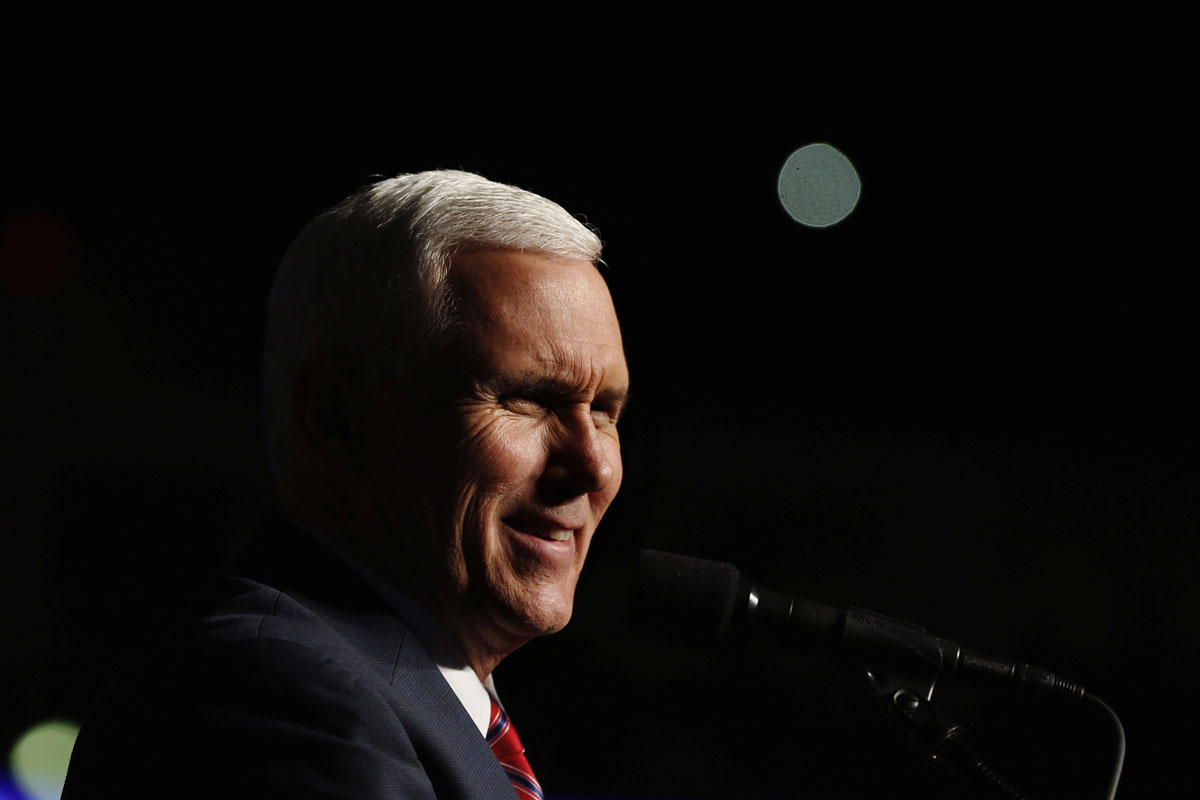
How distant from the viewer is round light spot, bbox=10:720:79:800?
6.65 ft

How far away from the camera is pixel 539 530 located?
4.08 feet

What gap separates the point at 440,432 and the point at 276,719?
47 cm

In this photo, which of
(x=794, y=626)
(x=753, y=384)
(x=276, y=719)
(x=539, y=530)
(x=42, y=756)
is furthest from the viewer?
(x=753, y=384)

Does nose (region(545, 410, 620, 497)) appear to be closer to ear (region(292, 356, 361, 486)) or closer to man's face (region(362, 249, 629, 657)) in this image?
man's face (region(362, 249, 629, 657))

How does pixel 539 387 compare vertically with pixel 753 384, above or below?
above

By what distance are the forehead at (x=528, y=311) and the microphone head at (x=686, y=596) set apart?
30cm

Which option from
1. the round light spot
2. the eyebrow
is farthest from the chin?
the round light spot

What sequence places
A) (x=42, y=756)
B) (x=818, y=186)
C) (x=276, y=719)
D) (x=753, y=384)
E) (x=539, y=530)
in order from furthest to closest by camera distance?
(x=753, y=384) → (x=818, y=186) → (x=42, y=756) → (x=539, y=530) → (x=276, y=719)

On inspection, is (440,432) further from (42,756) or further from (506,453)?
(42,756)

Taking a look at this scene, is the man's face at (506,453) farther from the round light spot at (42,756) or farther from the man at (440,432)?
the round light spot at (42,756)

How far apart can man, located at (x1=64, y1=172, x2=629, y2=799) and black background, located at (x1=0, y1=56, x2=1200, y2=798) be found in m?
1.01

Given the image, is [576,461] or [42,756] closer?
[576,461]

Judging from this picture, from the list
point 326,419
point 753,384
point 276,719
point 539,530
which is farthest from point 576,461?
point 753,384

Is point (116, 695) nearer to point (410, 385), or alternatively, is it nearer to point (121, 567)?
point (410, 385)
